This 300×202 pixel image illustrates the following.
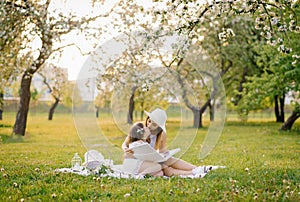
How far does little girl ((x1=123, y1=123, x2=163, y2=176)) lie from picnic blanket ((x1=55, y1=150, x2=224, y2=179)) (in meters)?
0.14

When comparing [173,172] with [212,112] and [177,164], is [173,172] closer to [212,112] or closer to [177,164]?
[177,164]

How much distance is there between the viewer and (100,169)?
8.12 metres

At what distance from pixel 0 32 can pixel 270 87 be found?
11.3 meters

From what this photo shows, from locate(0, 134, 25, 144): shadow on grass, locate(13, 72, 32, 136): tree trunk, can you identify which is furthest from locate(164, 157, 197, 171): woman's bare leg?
locate(13, 72, 32, 136): tree trunk

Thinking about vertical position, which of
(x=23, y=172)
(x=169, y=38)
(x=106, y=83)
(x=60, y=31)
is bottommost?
(x=23, y=172)

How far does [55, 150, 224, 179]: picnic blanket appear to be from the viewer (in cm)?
795

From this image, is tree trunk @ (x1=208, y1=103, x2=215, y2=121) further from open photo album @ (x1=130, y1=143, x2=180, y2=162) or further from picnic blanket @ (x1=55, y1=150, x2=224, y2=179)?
open photo album @ (x1=130, y1=143, x2=180, y2=162)

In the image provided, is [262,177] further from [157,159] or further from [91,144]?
[91,144]

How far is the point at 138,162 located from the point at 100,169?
0.67 metres

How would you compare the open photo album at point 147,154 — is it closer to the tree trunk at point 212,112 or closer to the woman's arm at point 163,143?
the woman's arm at point 163,143

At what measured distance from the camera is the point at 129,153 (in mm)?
8234

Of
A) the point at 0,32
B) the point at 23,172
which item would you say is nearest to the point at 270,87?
the point at 0,32

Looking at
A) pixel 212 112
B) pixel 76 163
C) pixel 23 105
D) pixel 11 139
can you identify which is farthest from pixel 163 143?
pixel 23 105

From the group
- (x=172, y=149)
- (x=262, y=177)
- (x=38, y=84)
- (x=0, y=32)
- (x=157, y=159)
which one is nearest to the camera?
(x=262, y=177)
